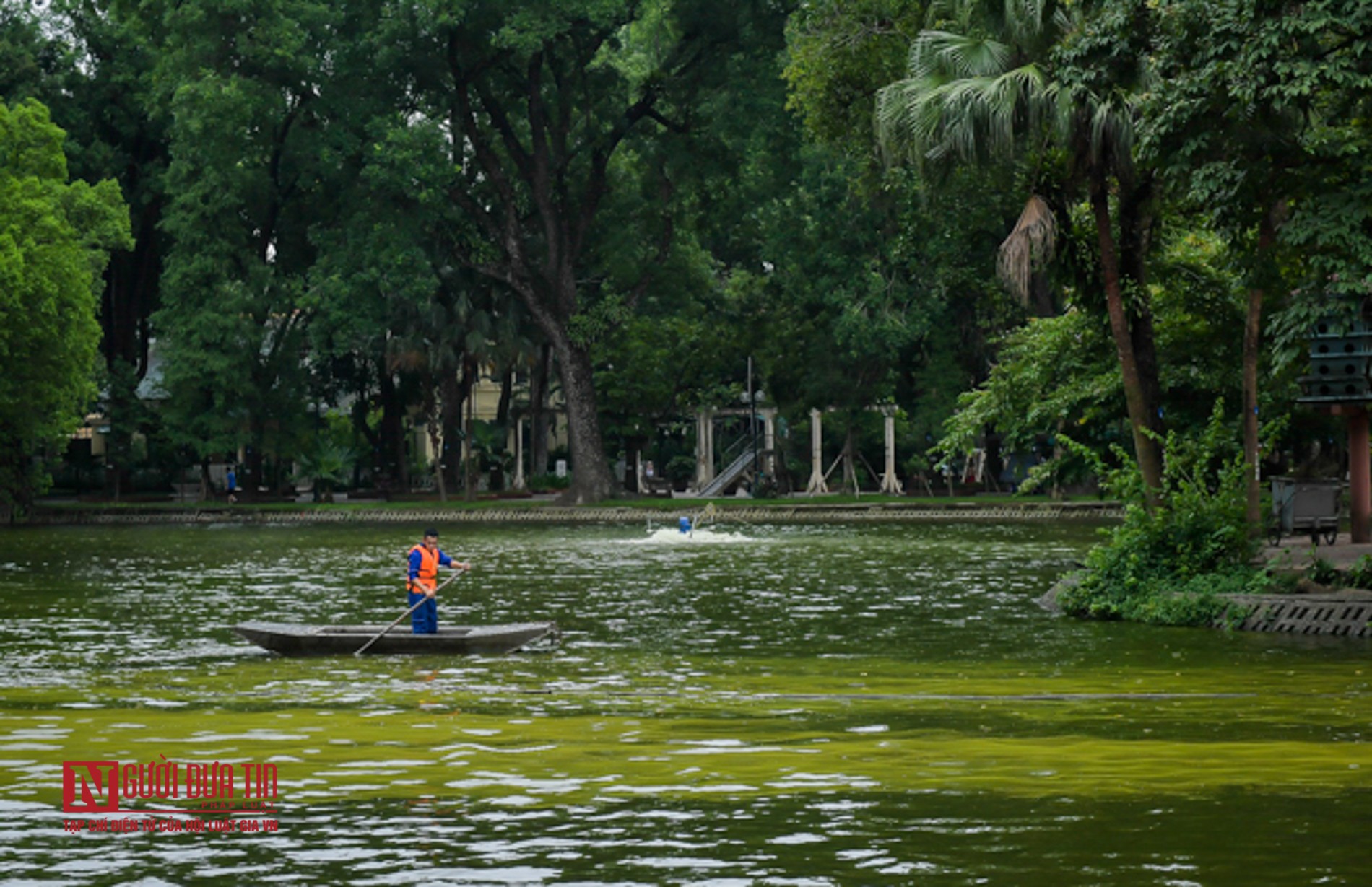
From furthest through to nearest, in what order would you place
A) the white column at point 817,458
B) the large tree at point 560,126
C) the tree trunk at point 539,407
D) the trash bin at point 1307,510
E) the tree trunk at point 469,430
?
the tree trunk at point 539,407 < the tree trunk at point 469,430 < the white column at point 817,458 < the large tree at point 560,126 < the trash bin at point 1307,510

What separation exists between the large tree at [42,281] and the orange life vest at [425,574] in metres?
36.6

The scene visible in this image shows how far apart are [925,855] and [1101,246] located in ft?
56.2

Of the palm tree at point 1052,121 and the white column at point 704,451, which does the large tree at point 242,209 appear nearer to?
the white column at point 704,451

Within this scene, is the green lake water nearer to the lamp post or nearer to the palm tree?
the palm tree

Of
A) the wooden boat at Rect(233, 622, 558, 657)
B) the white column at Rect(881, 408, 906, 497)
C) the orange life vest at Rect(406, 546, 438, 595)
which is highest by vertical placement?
the white column at Rect(881, 408, 906, 497)

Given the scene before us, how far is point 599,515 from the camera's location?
208ft

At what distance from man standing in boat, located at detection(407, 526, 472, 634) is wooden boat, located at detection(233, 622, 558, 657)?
0.19 m

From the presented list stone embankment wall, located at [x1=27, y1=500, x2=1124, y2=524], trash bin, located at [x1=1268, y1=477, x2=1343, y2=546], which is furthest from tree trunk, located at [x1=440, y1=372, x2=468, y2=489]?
trash bin, located at [x1=1268, y1=477, x2=1343, y2=546]

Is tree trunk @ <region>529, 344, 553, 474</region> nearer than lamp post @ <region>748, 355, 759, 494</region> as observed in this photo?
No

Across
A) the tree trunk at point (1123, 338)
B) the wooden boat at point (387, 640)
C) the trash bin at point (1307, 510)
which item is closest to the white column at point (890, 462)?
the trash bin at point (1307, 510)

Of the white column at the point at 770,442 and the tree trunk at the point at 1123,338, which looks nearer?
the tree trunk at the point at 1123,338

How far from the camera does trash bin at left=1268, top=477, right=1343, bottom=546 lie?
3241 centimetres

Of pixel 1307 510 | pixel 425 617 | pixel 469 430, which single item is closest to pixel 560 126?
pixel 469 430

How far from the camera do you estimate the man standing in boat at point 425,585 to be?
23453mm
